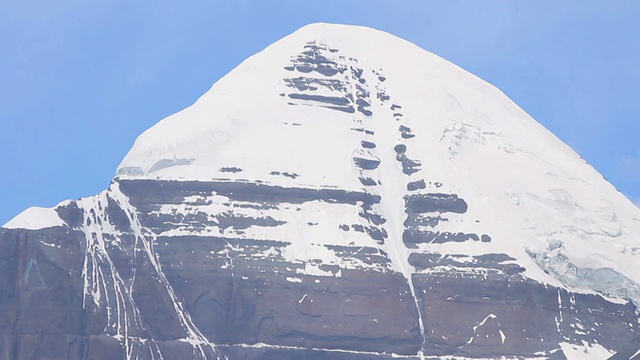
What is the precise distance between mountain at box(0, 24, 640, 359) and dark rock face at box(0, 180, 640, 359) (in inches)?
6.2

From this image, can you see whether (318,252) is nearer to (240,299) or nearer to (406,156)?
(240,299)

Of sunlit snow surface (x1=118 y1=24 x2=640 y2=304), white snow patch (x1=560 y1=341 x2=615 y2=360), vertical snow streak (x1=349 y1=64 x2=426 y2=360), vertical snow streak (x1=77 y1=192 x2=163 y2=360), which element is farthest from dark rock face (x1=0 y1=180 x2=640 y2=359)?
sunlit snow surface (x1=118 y1=24 x2=640 y2=304)

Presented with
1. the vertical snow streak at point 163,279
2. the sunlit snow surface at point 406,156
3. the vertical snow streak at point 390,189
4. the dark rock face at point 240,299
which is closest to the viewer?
the dark rock face at point 240,299

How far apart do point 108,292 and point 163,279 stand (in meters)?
5.56

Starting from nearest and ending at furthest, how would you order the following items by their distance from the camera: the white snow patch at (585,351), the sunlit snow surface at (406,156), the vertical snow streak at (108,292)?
the vertical snow streak at (108,292) < the white snow patch at (585,351) < the sunlit snow surface at (406,156)

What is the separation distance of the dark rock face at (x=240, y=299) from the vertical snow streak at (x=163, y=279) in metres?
0.14

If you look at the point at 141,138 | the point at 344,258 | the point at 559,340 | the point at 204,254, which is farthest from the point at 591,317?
the point at 141,138

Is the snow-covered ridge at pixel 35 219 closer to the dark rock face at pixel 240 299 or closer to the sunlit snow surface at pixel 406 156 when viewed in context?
the dark rock face at pixel 240 299

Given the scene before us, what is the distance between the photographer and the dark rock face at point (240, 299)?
165m

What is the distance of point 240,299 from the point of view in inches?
6654

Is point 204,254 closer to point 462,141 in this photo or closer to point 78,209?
point 78,209

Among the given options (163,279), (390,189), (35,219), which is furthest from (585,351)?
(35,219)

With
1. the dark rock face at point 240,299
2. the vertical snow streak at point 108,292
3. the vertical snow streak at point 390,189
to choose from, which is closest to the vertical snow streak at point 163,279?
the dark rock face at point 240,299

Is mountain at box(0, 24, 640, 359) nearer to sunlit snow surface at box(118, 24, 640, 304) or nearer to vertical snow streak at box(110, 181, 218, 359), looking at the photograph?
vertical snow streak at box(110, 181, 218, 359)
